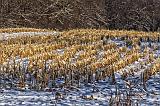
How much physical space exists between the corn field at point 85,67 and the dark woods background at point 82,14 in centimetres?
4240

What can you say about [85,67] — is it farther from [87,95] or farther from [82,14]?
[82,14]

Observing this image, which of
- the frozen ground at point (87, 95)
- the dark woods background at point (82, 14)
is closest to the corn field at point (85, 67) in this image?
the frozen ground at point (87, 95)

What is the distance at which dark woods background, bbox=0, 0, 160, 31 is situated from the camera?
6045 cm

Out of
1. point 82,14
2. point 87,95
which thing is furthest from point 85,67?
point 82,14

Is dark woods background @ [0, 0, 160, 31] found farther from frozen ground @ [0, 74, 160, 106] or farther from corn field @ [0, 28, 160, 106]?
frozen ground @ [0, 74, 160, 106]

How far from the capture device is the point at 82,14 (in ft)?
216

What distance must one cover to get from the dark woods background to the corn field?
4240 centimetres

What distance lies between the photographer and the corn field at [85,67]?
9805 mm

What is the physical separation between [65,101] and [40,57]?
16.6 ft

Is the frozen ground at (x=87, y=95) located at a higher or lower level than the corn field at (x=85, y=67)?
lower

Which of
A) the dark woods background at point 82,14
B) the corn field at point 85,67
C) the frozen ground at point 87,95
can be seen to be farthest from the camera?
the dark woods background at point 82,14

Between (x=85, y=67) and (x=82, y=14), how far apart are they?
54680 mm

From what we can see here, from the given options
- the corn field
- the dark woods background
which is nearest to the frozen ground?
the corn field

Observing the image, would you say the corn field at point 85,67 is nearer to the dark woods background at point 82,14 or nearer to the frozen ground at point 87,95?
the frozen ground at point 87,95
